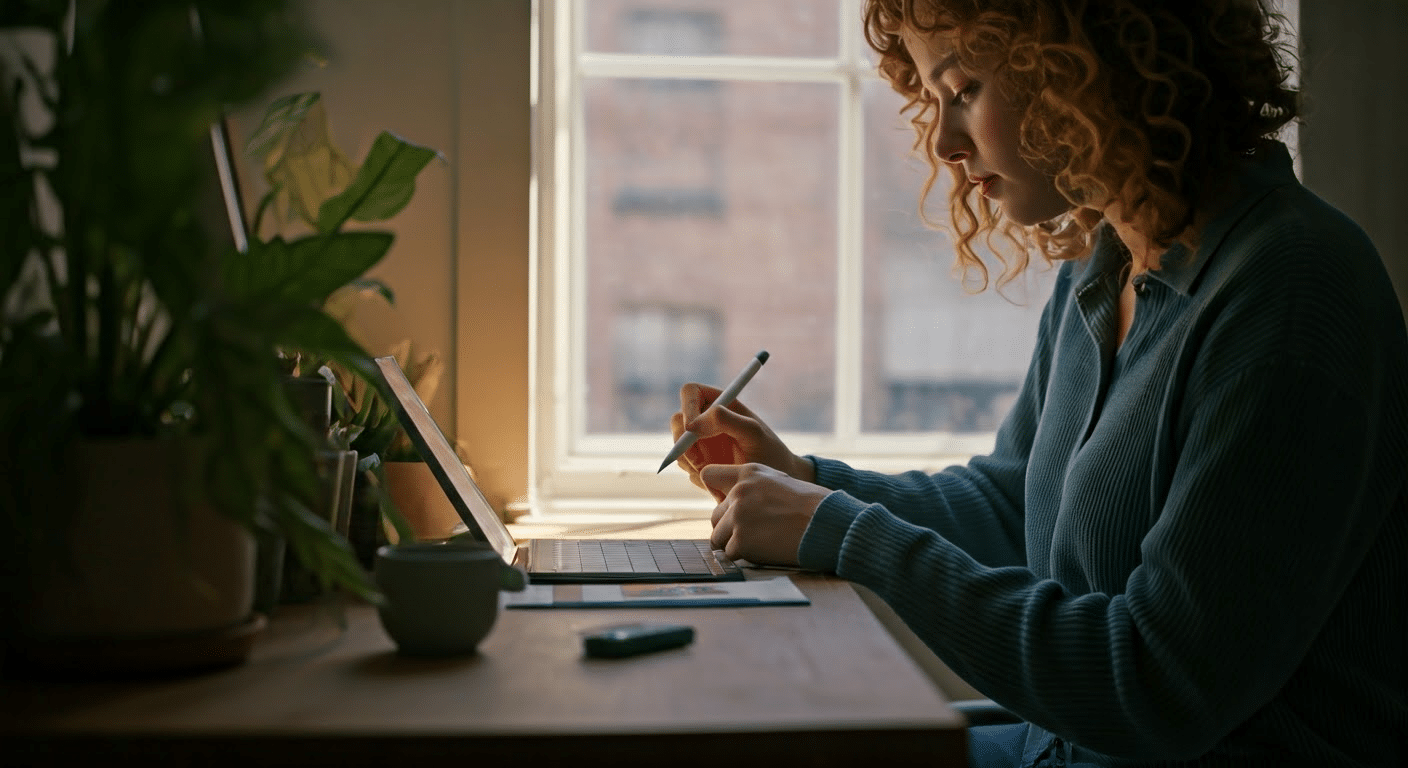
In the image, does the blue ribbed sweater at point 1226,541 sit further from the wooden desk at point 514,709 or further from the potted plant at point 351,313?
the potted plant at point 351,313

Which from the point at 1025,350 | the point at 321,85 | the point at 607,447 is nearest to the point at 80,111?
the point at 321,85

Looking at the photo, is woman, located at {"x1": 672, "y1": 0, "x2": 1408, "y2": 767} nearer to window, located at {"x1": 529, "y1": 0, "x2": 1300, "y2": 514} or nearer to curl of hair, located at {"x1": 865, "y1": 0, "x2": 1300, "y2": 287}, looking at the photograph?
curl of hair, located at {"x1": 865, "y1": 0, "x2": 1300, "y2": 287}

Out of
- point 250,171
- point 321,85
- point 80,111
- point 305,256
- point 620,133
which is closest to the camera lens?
point 80,111

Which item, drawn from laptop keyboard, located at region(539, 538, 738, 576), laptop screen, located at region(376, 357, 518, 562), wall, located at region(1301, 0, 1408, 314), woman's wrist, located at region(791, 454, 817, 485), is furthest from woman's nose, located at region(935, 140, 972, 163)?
wall, located at region(1301, 0, 1408, 314)

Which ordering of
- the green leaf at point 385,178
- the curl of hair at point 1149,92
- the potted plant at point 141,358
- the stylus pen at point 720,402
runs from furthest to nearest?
the stylus pen at point 720,402 < the curl of hair at point 1149,92 < the green leaf at point 385,178 < the potted plant at point 141,358

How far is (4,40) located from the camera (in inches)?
37.9

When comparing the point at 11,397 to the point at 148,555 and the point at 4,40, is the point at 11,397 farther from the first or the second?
the point at 4,40

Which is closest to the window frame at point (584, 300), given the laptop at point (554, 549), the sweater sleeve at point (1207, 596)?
the laptop at point (554, 549)

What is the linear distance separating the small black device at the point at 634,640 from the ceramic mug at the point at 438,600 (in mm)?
68

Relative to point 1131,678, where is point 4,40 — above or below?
above

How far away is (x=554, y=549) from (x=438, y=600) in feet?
1.59

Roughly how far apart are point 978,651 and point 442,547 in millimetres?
454

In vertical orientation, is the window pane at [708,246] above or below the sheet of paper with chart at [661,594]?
above

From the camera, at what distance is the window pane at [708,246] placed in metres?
2.18
